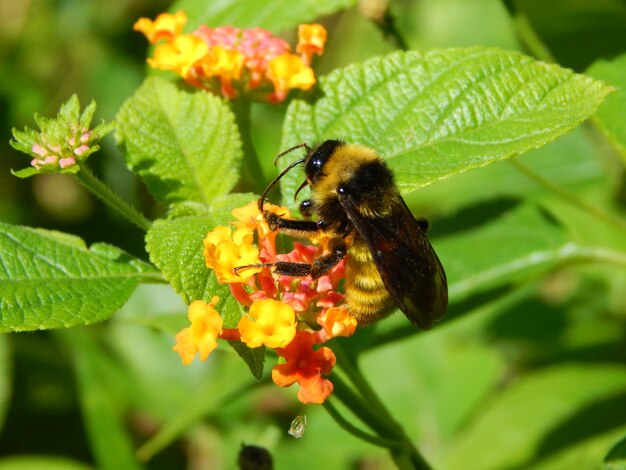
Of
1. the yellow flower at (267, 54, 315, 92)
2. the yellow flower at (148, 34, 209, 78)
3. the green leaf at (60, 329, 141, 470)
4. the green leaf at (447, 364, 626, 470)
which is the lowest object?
the green leaf at (447, 364, 626, 470)

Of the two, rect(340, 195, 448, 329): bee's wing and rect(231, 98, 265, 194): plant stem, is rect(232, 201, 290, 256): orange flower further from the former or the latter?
rect(231, 98, 265, 194): plant stem

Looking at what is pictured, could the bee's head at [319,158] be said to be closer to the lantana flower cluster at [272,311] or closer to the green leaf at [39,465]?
the lantana flower cluster at [272,311]

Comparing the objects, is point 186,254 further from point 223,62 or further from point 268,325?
point 223,62

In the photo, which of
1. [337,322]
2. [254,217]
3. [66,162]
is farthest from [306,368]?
[66,162]

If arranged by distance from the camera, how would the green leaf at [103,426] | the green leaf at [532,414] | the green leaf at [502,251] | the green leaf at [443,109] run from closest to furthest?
the green leaf at [443,109]
the green leaf at [502,251]
the green leaf at [103,426]
the green leaf at [532,414]

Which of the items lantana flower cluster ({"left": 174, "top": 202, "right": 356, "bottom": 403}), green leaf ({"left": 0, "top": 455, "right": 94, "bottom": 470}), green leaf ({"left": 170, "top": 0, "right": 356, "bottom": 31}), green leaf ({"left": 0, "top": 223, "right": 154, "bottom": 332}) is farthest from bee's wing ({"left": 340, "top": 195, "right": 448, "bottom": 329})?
green leaf ({"left": 0, "top": 455, "right": 94, "bottom": 470})

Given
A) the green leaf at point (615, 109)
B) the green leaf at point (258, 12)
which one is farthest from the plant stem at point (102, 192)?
the green leaf at point (615, 109)
